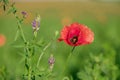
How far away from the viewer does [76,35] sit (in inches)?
96.2

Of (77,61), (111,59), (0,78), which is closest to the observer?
(0,78)

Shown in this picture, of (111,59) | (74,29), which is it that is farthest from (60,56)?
(74,29)

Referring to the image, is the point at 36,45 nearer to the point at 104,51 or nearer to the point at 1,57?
the point at 104,51

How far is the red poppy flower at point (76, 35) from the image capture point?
7.82ft

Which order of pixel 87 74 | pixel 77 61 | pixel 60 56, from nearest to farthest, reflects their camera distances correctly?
pixel 87 74
pixel 77 61
pixel 60 56

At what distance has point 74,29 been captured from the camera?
245 cm

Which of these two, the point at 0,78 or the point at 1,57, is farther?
the point at 1,57

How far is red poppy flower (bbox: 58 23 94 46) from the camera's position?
7.82ft

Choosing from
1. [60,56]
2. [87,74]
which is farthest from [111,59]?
[60,56]

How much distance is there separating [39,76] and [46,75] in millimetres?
45

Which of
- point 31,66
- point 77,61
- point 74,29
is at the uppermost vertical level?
point 74,29

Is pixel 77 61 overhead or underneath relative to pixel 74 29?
underneath

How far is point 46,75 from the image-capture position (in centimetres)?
240

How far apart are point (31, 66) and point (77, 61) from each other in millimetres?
3247
